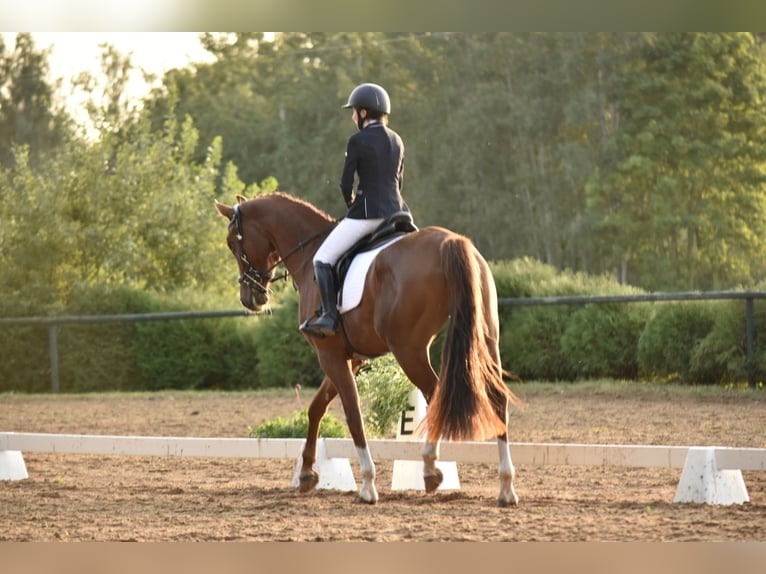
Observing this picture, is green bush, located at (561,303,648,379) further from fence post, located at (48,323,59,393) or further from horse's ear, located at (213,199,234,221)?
horse's ear, located at (213,199,234,221)

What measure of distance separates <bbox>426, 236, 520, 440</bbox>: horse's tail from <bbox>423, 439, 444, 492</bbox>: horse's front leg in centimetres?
39

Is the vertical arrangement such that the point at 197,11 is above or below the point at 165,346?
above

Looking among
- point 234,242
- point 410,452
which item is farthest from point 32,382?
point 410,452

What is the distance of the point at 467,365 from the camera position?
5.65 m

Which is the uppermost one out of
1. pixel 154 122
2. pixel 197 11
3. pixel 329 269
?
pixel 154 122

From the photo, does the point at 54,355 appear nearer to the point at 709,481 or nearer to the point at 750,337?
the point at 750,337

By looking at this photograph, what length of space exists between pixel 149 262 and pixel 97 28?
15.3m

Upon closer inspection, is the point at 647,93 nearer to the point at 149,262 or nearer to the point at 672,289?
the point at 672,289

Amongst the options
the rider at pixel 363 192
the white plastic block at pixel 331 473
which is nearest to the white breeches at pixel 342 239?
the rider at pixel 363 192

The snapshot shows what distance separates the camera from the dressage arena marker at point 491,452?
226 inches

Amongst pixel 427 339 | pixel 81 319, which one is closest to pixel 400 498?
pixel 427 339

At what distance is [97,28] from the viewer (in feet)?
18.6

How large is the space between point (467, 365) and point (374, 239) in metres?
1.08

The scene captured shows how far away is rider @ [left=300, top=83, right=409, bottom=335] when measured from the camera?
6.40m
